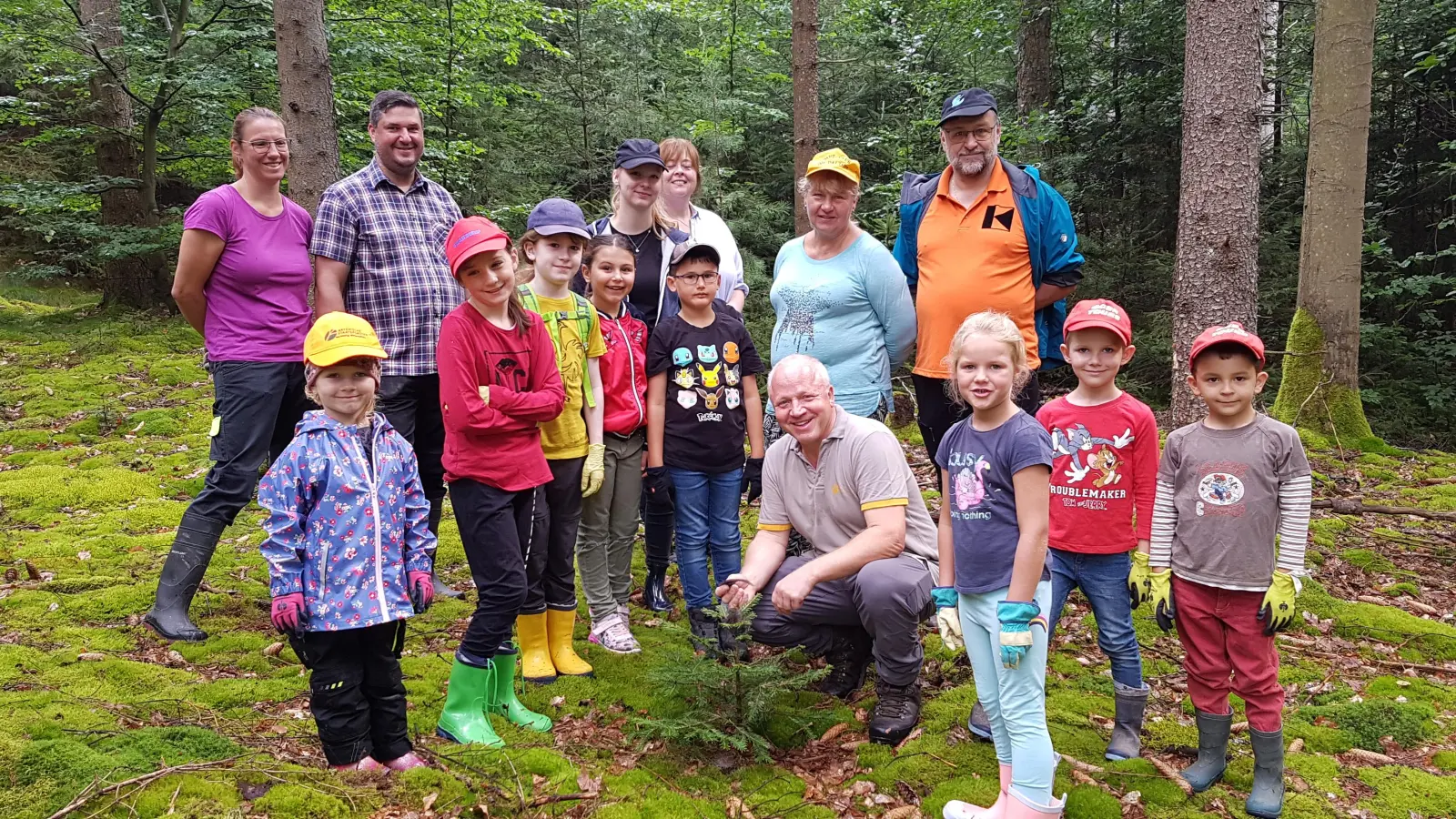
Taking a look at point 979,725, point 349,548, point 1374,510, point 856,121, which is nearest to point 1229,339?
point 979,725

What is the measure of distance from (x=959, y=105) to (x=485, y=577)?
298 centimetres

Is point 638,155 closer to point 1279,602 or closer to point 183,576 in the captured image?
point 183,576

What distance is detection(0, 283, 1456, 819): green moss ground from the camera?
2.95m

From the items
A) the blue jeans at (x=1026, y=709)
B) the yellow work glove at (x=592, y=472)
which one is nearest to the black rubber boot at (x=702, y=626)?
the yellow work glove at (x=592, y=472)

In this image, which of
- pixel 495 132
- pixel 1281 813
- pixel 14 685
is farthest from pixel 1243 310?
pixel 495 132

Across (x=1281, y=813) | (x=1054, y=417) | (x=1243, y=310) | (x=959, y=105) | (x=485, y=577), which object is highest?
(x=959, y=105)

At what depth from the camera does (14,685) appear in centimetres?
355

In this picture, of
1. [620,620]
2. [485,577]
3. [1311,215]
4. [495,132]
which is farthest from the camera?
[495,132]

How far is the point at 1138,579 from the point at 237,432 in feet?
13.6

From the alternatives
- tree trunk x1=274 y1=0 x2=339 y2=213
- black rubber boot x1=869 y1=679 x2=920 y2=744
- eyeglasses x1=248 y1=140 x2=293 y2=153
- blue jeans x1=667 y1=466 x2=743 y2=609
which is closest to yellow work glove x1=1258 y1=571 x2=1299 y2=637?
black rubber boot x1=869 y1=679 x2=920 y2=744

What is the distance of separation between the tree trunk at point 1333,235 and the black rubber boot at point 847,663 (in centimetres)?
657

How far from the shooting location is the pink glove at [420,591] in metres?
2.97

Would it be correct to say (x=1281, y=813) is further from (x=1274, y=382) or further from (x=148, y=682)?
(x=1274, y=382)

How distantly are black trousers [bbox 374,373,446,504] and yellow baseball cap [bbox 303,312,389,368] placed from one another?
1158 millimetres
